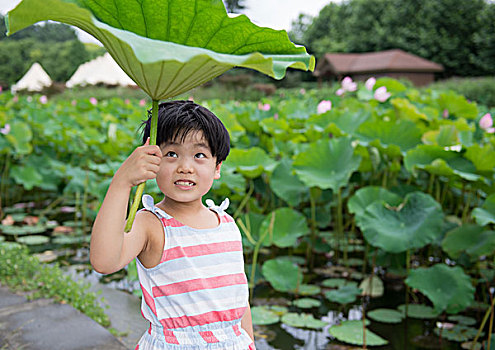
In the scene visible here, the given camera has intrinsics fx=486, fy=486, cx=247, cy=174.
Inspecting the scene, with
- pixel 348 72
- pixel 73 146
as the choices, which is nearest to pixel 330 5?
pixel 348 72

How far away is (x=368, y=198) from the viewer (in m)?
2.43

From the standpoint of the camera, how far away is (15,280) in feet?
6.92

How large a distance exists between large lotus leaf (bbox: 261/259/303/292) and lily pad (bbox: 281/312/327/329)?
0.21m

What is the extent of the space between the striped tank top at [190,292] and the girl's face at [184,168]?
0.06 meters

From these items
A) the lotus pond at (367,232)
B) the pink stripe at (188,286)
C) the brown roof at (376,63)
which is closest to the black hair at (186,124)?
the pink stripe at (188,286)

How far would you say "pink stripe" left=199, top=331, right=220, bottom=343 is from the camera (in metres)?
0.93

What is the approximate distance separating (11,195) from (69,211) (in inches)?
29.1

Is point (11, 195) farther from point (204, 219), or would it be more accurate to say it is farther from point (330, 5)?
point (330, 5)

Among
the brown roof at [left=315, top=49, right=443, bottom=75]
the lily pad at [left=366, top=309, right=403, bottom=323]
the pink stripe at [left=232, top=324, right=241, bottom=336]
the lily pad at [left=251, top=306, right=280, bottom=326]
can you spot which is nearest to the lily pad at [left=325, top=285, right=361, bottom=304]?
the lily pad at [left=366, top=309, right=403, bottom=323]

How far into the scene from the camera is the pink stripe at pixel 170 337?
35.8 inches

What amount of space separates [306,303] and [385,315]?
1.26ft

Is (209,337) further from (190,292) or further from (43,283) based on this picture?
(43,283)

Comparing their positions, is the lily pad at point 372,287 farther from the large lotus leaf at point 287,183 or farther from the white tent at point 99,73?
the white tent at point 99,73

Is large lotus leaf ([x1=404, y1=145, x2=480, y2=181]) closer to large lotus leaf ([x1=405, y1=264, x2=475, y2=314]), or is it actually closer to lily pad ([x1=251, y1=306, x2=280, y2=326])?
large lotus leaf ([x1=405, y1=264, x2=475, y2=314])
